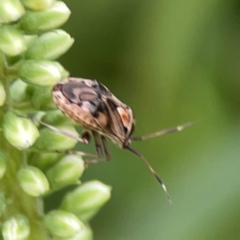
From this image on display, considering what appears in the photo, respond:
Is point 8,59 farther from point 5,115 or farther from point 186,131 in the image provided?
point 186,131

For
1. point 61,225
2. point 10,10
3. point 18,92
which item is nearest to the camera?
point 10,10

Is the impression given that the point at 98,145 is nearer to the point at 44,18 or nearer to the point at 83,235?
the point at 83,235

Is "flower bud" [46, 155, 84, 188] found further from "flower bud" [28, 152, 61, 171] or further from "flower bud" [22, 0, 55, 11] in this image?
"flower bud" [22, 0, 55, 11]

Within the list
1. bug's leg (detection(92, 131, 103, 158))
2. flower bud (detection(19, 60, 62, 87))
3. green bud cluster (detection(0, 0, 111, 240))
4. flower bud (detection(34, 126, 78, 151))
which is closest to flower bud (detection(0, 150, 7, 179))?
green bud cluster (detection(0, 0, 111, 240))

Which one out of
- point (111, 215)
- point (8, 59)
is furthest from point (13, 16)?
point (111, 215)

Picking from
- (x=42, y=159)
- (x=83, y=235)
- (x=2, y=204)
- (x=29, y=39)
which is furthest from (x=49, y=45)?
(x=83, y=235)

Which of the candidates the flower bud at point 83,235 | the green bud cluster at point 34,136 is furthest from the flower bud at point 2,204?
the flower bud at point 83,235
